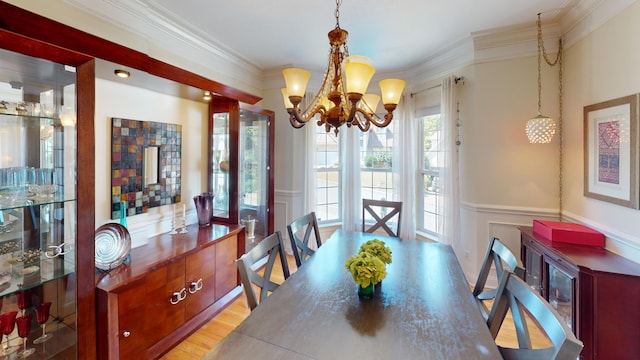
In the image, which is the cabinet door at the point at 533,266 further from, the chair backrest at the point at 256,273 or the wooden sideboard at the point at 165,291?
the wooden sideboard at the point at 165,291

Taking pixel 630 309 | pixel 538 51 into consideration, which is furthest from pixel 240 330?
pixel 538 51

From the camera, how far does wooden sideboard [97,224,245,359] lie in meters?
1.65

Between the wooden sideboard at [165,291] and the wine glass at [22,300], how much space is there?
0.31 metres

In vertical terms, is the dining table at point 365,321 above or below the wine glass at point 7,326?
above

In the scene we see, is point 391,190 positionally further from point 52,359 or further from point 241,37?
point 52,359

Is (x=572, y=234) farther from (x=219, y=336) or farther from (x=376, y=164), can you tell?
(x=219, y=336)

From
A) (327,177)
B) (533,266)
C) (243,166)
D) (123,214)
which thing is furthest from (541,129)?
(123,214)

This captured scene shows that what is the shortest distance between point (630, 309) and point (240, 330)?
229cm

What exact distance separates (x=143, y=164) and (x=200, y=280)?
3.76ft

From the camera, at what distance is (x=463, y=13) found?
2.39m

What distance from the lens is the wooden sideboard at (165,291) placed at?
165 cm

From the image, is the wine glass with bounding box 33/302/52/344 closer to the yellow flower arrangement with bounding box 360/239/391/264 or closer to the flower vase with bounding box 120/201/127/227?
the flower vase with bounding box 120/201/127/227

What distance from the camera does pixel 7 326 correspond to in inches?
54.7

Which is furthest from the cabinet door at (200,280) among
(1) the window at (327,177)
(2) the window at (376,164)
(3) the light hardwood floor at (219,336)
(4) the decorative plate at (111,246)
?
(2) the window at (376,164)
